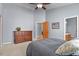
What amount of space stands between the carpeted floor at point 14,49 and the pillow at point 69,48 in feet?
1.38

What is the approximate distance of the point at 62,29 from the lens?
1749mm

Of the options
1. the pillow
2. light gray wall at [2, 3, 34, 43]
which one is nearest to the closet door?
light gray wall at [2, 3, 34, 43]

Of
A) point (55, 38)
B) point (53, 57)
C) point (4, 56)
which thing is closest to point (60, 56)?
point (53, 57)

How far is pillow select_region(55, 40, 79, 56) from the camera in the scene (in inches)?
61.3

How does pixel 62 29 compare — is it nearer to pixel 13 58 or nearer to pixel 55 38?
pixel 55 38

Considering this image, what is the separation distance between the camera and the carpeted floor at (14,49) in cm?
166

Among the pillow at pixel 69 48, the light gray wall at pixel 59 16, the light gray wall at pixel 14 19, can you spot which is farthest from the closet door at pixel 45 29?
the pillow at pixel 69 48

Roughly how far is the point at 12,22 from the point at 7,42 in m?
0.27

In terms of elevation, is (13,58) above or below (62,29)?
below

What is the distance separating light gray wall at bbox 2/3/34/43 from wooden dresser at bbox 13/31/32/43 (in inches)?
2.1

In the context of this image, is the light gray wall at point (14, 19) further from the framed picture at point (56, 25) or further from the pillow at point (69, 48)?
the pillow at point (69, 48)

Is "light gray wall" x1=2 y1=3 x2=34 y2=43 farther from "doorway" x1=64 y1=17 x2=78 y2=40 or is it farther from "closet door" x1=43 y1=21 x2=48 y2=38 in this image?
"doorway" x1=64 y1=17 x2=78 y2=40

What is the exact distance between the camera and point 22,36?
178 cm

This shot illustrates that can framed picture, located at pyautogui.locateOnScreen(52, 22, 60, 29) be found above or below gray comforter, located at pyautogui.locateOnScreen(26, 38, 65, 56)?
above
